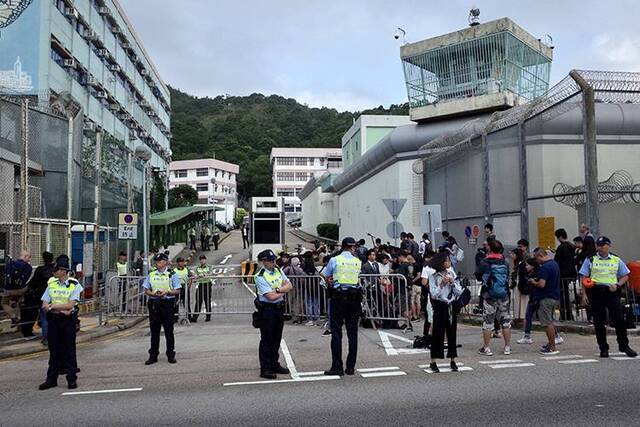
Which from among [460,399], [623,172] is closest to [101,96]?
[623,172]

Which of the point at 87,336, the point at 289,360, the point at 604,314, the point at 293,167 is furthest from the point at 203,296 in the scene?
the point at 293,167

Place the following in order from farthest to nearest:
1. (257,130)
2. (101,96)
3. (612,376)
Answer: (257,130) < (101,96) < (612,376)

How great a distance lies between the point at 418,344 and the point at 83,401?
17.0 ft

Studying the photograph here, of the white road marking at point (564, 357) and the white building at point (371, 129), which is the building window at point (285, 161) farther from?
the white road marking at point (564, 357)

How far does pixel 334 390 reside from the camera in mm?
6703

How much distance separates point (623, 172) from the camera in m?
14.6

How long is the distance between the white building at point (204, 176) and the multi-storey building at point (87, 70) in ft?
137

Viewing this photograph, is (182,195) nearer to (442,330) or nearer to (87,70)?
(87,70)

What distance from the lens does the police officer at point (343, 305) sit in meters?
7.46

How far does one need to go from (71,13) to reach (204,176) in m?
62.3

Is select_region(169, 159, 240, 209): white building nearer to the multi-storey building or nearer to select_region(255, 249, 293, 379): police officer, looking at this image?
the multi-storey building

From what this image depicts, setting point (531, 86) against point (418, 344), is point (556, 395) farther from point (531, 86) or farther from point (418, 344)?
point (531, 86)

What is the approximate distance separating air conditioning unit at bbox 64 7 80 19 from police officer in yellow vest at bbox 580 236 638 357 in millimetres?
35670

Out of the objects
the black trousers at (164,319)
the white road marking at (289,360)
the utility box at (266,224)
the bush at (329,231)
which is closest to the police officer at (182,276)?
the black trousers at (164,319)
